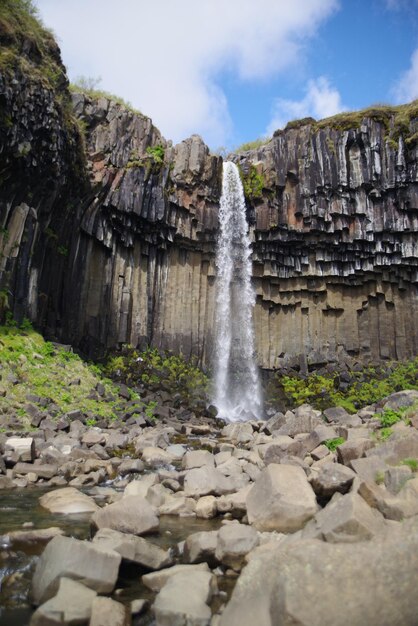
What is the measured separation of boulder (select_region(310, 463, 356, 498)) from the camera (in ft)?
21.8

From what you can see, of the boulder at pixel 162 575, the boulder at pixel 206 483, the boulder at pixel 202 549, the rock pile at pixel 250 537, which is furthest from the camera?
the boulder at pixel 206 483

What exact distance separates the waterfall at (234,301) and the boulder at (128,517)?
19950 millimetres

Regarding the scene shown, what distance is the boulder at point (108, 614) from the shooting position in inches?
151

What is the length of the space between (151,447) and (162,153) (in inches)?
699

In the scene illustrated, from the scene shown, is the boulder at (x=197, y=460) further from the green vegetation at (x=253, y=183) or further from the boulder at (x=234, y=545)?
the green vegetation at (x=253, y=183)

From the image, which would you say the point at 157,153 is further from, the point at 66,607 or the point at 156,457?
the point at 66,607

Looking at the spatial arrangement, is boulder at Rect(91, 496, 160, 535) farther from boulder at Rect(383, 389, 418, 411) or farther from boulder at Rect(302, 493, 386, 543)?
boulder at Rect(383, 389, 418, 411)

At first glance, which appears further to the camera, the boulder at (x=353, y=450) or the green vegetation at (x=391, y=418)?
the green vegetation at (x=391, y=418)

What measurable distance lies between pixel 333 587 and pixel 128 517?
10.6ft

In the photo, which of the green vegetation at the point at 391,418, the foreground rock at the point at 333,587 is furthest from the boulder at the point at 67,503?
the green vegetation at the point at 391,418

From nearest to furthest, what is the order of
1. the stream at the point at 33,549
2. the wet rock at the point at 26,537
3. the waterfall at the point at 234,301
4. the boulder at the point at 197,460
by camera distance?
the stream at the point at 33,549 → the wet rock at the point at 26,537 → the boulder at the point at 197,460 → the waterfall at the point at 234,301

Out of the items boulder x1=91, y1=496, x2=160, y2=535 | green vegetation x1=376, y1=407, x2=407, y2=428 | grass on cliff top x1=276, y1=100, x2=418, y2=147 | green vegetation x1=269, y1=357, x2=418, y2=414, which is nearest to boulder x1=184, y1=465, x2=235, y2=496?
boulder x1=91, y1=496, x2=160, y2=535

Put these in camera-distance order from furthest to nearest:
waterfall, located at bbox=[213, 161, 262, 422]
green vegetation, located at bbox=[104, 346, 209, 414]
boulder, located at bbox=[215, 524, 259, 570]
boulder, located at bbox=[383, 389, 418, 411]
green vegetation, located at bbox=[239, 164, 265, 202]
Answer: green vegetation, located at bbox=[239, 164, 265, 202] → waterfall, located at bbox=[213, 161, 262, 422] → green vegetation, located at bbox=[104, 346, 209, 414] → boulder, located at bbox=[383, 389, 418, 411] → boulder, located at bbox=[215, 524, 259, 570]

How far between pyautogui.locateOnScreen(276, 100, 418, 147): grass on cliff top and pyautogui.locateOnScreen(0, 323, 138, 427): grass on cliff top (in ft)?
61.5
